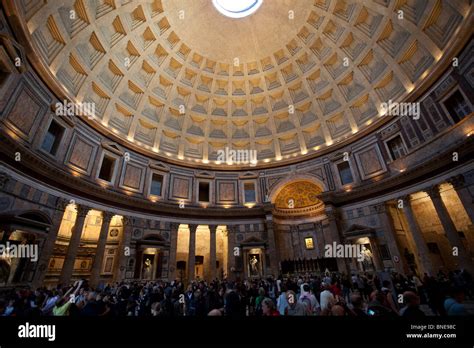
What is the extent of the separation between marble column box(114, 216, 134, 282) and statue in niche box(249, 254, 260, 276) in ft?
35.0

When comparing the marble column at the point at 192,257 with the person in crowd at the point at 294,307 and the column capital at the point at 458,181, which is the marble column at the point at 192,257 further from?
the column capital at the point at 458,181

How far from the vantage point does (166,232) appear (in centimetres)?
1980

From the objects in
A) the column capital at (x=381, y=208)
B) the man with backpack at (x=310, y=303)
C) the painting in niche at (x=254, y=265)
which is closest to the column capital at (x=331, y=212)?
the column capital at (x=381, y=208)

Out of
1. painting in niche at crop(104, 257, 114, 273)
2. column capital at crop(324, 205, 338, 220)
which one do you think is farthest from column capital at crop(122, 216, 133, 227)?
column capital at crop(324, 205, 338, 220)

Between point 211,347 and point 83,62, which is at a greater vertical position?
point 83,62

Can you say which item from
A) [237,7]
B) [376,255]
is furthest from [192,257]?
[237,7]

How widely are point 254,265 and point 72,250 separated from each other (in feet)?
47.0

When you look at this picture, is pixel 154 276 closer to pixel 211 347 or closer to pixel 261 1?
pixel 211 347

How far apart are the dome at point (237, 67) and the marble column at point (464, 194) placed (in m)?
7.41

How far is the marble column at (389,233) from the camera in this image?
602 inches

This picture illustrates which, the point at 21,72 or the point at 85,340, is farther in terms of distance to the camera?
the point at 21,72

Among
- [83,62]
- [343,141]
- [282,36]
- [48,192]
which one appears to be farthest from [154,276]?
[282,36]

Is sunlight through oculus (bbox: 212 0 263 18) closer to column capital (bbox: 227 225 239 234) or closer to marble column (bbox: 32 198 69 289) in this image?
column capital (bbox: 227 225 239 234)

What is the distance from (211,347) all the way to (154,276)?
716 inches
